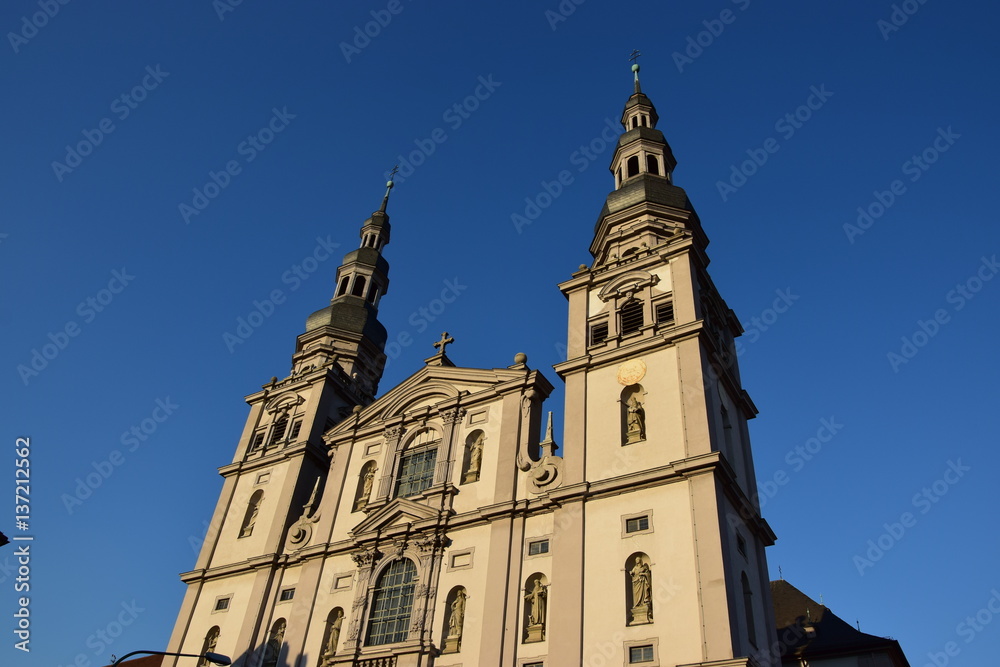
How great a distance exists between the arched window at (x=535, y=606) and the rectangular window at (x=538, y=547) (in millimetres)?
662

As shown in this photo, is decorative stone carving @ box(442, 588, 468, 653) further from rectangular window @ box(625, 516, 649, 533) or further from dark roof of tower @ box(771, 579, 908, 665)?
dark roof of tower @ box(771, 579, 908, 665)

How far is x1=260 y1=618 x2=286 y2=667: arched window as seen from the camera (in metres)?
26.4

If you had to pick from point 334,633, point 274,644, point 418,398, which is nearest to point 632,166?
point 418,398

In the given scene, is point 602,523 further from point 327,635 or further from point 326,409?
point 326,409

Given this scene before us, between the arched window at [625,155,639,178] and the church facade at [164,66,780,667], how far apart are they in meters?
0.63

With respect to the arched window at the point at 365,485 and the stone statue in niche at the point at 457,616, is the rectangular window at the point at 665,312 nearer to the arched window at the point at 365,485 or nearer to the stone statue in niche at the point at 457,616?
the stone statue in niche at the point at 457,616

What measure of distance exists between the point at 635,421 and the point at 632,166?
15.8 metres

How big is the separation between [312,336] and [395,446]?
440 inches

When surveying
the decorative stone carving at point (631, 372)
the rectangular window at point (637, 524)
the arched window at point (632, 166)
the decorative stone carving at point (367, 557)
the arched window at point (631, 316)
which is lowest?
the rectangular window at point (637, 524)

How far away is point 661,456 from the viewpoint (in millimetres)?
22859

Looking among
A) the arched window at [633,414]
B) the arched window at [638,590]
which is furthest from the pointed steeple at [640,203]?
the arched window at [638,590]

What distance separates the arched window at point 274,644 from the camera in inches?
1038

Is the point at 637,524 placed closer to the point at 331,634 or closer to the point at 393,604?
the point at 393,604

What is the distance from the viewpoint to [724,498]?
866 inches
